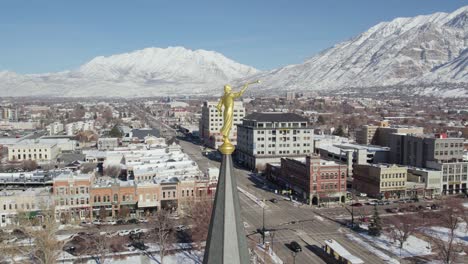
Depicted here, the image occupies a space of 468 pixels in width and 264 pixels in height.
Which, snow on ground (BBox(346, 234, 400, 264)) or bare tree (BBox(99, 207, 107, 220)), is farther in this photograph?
bare tree (BBox(99, 207, 107, 220))

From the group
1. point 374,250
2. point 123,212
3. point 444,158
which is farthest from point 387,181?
point 123,212

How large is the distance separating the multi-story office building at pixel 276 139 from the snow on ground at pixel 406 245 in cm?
2737

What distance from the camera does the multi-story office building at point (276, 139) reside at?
57.7 metres

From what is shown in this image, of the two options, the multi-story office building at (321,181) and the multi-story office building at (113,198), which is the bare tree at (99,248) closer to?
the multi-story office building at (113,198)

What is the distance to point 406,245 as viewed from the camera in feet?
94.2

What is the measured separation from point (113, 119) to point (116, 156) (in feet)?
229

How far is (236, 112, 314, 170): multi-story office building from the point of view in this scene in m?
57.7

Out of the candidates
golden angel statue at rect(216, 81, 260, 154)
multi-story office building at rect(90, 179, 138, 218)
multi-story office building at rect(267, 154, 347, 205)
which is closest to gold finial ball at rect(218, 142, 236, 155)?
golden angel statue at rect(216, 81, 260, 154)

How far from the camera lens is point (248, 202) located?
40344mm

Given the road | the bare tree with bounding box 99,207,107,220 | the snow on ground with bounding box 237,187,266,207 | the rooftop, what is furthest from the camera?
the rooftop

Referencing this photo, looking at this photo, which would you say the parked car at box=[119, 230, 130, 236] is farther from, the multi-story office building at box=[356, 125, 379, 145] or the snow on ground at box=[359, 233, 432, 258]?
the multi-story office building at box=[356, 125, 379, 145]

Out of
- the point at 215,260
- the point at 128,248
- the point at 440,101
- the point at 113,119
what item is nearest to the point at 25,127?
the point at 113,119

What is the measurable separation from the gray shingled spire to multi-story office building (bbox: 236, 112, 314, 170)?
5133 centimetres

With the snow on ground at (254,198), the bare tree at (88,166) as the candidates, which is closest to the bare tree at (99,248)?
the snow on ground at (254,198)
